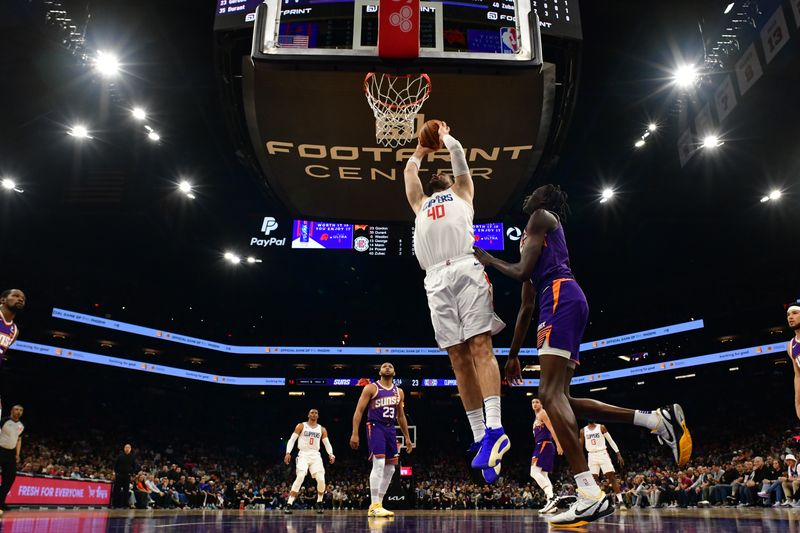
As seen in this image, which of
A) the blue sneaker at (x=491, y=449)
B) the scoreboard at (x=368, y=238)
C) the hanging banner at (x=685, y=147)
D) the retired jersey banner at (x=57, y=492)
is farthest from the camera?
the scoreboard at (x=368, y=238)

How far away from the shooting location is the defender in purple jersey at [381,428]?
8367 mm

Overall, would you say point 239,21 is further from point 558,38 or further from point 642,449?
point 642,449

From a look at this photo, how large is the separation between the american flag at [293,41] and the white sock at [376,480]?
19.3 feet

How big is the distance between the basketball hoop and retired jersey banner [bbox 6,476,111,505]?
1144 centimetres

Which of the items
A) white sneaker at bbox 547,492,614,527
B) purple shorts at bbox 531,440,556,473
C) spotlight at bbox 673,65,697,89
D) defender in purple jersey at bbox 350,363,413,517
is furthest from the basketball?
spotlight at bbox 673,65,697,89

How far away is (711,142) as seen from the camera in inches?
632

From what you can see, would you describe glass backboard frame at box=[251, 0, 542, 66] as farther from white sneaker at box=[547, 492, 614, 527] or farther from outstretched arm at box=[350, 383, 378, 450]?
outstretched arm at box=[350, 383, 378, 450]

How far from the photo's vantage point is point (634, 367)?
1256 inches

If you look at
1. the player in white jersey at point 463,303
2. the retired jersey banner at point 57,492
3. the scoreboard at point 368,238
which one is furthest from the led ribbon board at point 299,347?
the player in white jersey at point 463,303

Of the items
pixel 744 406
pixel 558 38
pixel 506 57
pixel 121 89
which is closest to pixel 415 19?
pixel 506 57

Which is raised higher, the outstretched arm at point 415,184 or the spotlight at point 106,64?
the spotlight at point 106,64

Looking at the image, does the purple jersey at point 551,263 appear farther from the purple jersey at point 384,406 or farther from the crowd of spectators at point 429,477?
the crowd of spectators at point 429,477

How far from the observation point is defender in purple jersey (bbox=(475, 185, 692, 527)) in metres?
4.05

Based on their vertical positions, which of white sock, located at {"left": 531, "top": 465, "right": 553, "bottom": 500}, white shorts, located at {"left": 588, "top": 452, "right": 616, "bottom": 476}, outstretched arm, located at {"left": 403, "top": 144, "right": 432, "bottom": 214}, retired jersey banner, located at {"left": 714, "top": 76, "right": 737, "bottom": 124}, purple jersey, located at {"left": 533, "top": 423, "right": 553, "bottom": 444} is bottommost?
white sock, located at {"left": 531, "top": 465, "right": 553, "bottom": 500}
